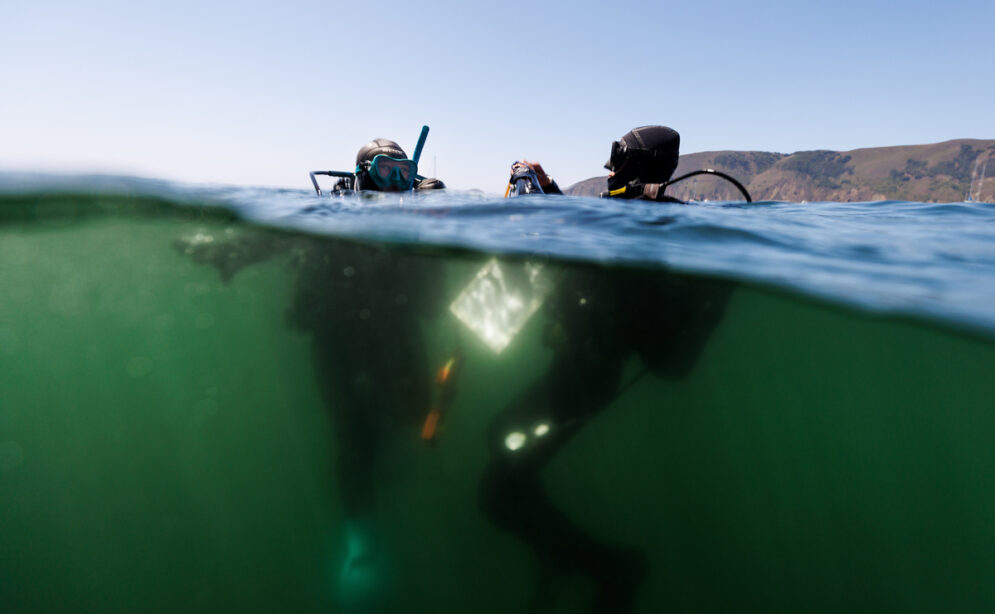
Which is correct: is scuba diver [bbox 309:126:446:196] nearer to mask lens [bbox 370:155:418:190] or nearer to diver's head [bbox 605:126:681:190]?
mask lens [bbox 370:155:418:190]

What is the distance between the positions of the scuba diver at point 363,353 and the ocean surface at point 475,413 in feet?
0.10

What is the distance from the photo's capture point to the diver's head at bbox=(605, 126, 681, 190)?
19.1 ft

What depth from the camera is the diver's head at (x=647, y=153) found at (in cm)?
581

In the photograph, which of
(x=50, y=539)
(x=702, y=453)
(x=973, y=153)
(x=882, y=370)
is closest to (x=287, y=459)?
(x=50, y=539)

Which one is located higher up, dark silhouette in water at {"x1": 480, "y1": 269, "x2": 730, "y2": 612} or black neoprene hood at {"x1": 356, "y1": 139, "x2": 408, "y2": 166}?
black neoprene hood at {"x1": 356, "y1": 139, "x2": 408, "y2": 166}

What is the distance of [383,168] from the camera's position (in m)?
7.90

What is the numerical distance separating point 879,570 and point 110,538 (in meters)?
7.49

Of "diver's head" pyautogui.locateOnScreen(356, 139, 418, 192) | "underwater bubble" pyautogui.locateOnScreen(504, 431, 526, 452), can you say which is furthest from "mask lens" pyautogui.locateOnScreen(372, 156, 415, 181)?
"underwater bubble" pyautogui.locateOnScreen(504, 431, 526, 452)

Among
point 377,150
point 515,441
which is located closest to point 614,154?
point 515,441

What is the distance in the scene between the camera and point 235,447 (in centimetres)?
459

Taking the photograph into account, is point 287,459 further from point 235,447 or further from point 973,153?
point 973,153

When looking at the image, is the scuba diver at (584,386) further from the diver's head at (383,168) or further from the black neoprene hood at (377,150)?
the black neoprene hood at (377,150)

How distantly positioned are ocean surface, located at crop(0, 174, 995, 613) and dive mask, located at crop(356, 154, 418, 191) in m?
3.49

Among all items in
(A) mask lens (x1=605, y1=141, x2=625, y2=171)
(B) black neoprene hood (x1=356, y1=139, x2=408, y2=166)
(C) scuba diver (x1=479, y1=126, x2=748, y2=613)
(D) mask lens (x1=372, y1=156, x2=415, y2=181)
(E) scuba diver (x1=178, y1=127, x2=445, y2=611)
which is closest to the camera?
(C) scuba diver (x1=479, y1=126, x2=748, y2=613)
